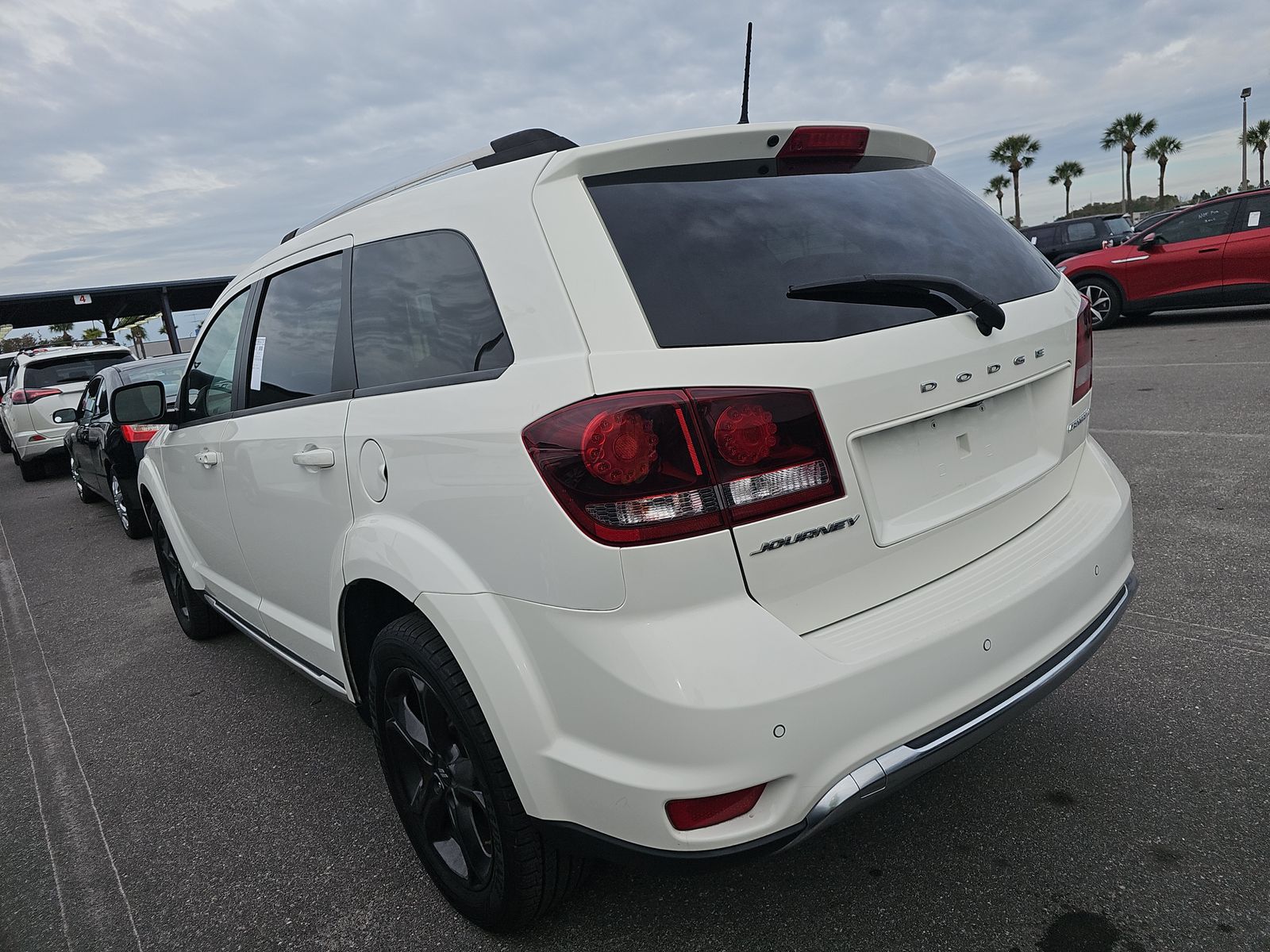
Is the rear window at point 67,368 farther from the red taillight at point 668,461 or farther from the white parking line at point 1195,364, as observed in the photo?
the red taillight at point 668,461

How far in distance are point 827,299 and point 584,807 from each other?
3.70ft

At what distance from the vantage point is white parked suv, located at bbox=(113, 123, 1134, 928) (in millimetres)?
1642

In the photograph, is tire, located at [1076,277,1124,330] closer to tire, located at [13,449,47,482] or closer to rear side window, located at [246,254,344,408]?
rear side window, located at [246,254,344,408]

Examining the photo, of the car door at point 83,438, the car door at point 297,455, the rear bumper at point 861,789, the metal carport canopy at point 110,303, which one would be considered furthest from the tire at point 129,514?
the metal carport canopy at point 110,303

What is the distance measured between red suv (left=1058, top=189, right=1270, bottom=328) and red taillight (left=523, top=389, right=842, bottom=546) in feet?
37.6

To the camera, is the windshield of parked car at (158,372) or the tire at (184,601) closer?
the tire at (184,601)

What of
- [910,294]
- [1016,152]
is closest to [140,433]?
[910,294]

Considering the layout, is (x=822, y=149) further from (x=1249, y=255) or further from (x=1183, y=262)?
(x=1183, y=262)

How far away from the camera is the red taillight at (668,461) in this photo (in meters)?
1.63

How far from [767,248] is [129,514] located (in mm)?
7123

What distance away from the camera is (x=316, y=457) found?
2.42m

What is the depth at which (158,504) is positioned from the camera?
171 inches

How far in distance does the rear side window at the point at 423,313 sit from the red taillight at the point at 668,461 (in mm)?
320

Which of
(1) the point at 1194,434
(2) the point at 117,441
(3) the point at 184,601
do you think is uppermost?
(2) the point at 117,441
